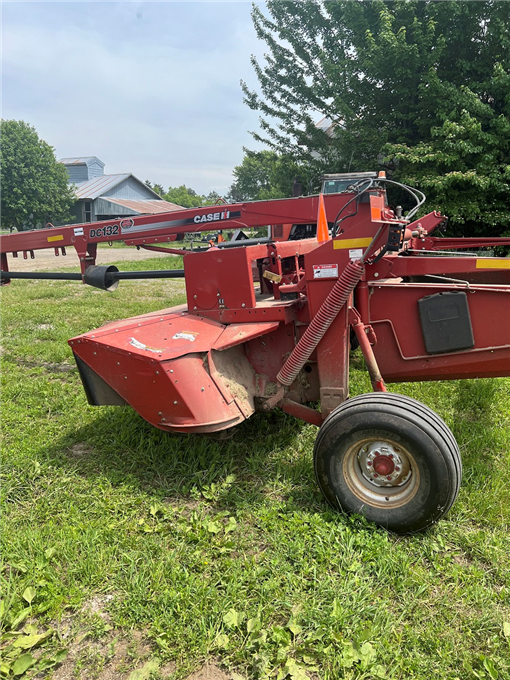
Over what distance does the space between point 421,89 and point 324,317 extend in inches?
440

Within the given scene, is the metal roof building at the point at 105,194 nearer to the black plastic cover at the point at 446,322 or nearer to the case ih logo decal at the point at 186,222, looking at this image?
the case ih logo decal at the point at 186,222

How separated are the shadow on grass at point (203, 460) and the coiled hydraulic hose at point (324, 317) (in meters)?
0.72

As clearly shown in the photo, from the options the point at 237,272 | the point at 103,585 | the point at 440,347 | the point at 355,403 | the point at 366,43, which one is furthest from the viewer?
the point at 366,43

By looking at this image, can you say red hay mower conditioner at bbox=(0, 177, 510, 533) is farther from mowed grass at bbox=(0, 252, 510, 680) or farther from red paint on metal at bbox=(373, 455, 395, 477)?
mowed grass at bbox=(0, 252, 510, 680)

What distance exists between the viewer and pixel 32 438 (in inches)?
147

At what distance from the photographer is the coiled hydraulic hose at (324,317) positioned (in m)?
2.66

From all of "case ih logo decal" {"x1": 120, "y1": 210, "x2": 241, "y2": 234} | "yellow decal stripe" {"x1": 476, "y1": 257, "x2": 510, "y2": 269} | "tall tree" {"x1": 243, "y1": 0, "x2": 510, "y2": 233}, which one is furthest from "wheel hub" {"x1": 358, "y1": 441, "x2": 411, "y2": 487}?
"tall tree" {"x1": 243, "y1": 0, "x2": 510, "y2": 233}

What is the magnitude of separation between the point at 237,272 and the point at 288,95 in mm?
14663

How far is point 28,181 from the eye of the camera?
126 feet

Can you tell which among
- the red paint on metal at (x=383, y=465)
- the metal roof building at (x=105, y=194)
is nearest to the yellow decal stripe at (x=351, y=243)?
the red paint on metal at (x=383, y=465)

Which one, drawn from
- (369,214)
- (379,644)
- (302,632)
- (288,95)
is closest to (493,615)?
(379,644)

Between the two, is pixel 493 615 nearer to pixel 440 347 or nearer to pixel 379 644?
pixel 379 644

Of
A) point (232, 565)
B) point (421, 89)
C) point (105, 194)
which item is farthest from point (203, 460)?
point (105, 194)

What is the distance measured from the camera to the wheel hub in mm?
2566
